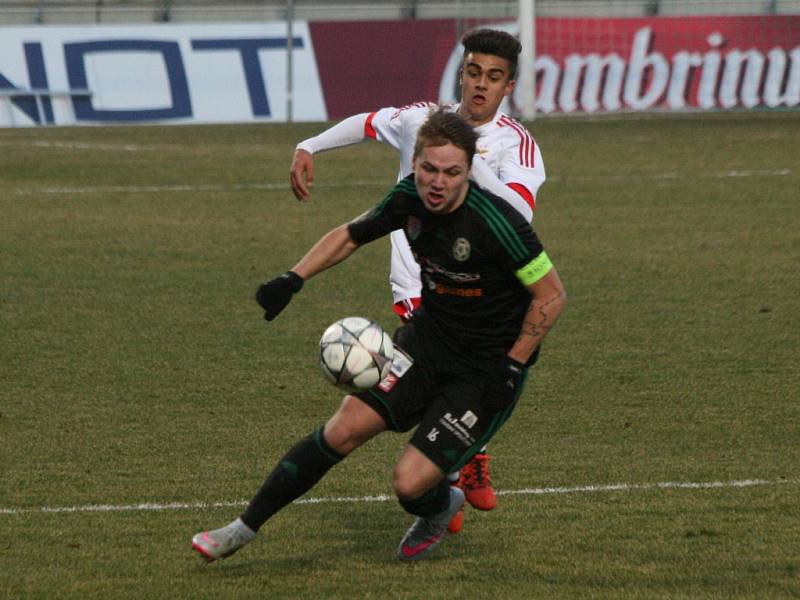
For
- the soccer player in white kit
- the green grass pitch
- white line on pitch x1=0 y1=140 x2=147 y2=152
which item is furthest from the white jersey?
white line on pitch x1=0 y1=140 x2=147 y2=152

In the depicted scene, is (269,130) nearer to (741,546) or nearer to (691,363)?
(691,363)

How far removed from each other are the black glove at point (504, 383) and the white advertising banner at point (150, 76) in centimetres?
2327

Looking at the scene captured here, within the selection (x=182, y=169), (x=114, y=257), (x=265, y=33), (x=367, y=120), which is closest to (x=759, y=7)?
(x=265, y=33)

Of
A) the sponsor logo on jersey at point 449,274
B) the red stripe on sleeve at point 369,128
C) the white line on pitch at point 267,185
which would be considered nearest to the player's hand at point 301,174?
the red stripe on sleeve at point 369,128

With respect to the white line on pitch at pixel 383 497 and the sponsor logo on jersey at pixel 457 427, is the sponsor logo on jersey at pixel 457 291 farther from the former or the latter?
the white line on pitch at pixel 383 497

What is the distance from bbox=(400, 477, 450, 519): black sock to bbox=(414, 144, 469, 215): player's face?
1.06 metres

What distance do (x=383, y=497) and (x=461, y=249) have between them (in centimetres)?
170

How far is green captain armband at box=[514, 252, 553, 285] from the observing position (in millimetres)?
5629

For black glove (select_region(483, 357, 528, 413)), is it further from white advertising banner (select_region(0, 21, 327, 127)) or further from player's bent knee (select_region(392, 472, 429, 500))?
white advertising banner (select_region(0, 21, 327, 127))

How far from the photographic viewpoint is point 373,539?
632 centimetres

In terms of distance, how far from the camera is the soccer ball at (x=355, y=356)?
5.65 meters

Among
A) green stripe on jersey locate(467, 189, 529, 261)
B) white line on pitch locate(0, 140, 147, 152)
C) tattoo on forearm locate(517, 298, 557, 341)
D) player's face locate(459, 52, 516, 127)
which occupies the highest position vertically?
player's face locate(459, 52, 516, 127)

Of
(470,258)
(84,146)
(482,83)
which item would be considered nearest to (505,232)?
(470,258)

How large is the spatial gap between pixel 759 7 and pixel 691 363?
76.2 feet
